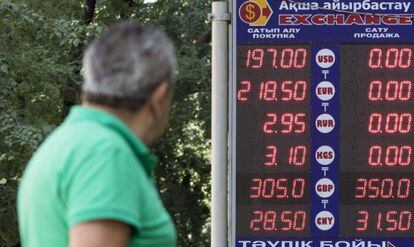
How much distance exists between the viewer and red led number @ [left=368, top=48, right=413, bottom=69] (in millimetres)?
8453

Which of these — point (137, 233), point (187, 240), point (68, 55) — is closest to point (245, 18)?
point (137, 233)

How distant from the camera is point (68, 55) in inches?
688

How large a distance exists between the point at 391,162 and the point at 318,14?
3.91ft

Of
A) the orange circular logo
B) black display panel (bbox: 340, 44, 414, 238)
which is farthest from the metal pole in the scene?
black display panel (bbox: 340, 44, 414, 238)

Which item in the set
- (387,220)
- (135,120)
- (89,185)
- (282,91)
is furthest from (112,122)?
(387,220)

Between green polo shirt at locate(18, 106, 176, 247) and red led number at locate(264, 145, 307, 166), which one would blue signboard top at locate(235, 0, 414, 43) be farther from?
green polo shirt at locate(18, 106, 176, 247)

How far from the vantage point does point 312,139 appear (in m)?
8.43

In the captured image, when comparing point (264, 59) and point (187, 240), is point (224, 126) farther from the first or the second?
point (187, 240)

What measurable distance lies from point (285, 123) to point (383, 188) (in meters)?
0.87

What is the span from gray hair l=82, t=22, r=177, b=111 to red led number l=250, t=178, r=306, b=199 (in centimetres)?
592

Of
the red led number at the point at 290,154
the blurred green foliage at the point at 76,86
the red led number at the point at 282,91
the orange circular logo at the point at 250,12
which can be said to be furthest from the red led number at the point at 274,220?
the blurred green foliage at the point at 76,86

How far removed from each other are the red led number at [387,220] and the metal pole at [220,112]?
3.36ft

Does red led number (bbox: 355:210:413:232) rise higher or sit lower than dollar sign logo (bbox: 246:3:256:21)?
lower

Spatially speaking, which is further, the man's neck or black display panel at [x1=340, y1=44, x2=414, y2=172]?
black display panel at [x1=340, y1=44, x2=414, y2=172]
